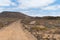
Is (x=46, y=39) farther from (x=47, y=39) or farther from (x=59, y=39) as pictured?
(x=59, y=39)

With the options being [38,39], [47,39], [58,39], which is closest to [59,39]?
[58,39]

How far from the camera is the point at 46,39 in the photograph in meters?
28.3

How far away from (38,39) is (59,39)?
→ 169 inches

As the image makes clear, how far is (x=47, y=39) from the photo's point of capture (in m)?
28.3

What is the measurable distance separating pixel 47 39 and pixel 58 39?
1978 mm

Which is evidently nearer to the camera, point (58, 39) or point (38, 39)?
point (38, 39)

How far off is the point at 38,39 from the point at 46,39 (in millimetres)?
2069

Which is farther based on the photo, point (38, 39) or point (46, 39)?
point (46, 39)

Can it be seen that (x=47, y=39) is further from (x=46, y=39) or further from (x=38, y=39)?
(x=38, y=39)

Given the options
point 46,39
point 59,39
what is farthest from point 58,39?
point 46,39

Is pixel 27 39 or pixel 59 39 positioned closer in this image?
pixel 27 39

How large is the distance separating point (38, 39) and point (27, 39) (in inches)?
70.0

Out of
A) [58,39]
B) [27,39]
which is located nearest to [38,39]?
[27,39]

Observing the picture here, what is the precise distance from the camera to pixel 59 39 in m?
29.6
